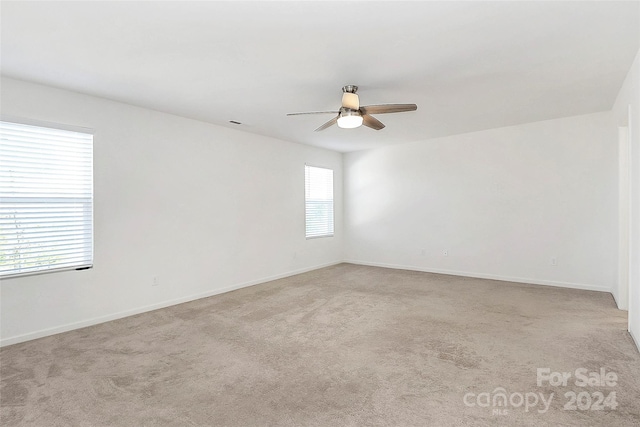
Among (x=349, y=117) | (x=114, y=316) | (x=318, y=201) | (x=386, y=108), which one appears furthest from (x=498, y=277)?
(x=114, y=316)

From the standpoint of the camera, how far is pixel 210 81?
3344 mm

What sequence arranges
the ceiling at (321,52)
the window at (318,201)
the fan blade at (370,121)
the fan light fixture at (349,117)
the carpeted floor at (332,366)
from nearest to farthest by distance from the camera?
1. the carpeted floor at (332,366)
2. the ceiling at (321,52)
3. the fan light fixture at (349,117)
4. the fan blade at (370,121)
5. the window at (318,201)

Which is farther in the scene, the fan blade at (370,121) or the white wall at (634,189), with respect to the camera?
the fan blade at (370,121)

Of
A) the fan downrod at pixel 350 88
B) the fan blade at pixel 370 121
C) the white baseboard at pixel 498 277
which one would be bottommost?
the white baseboard at pixel 498 277

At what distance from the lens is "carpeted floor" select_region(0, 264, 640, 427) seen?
2.02 meters

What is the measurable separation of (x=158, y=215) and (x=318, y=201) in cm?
344

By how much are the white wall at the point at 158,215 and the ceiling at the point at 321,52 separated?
29 cm

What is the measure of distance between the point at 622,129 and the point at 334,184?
483cm

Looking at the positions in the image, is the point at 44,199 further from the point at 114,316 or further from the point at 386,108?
the point at 386,108

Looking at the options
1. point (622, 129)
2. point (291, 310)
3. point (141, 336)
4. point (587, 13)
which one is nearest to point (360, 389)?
point (291, 310)

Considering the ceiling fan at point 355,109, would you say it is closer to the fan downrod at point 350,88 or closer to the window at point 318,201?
the fan downrod at point 350,88

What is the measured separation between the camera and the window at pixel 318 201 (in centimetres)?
674

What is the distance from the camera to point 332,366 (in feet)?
8.57

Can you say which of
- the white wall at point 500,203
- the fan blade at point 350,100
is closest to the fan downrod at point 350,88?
the fan blade at point 350,100
